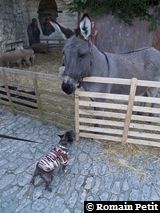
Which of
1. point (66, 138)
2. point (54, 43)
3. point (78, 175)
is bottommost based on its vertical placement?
point (78, 175)

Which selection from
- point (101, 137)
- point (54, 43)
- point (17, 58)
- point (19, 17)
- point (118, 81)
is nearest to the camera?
point (118, 81)

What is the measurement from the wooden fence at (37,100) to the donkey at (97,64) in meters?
0.88

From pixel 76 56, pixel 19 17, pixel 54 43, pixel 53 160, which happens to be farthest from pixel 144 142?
pixel 19 17

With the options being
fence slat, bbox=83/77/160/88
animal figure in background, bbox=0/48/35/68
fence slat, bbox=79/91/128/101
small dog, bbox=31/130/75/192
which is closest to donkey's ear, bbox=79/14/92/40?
fence slat, bbox=83/77/160/88

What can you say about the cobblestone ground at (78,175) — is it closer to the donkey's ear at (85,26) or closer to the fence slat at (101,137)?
the fence slat at (101,137)

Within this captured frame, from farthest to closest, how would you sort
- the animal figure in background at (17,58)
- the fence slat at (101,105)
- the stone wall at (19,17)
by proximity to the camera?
the stone wall at (19,17)
the animal figure in background at (17,58)
the fence slat at (101,105)

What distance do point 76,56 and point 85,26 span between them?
1.49 feet

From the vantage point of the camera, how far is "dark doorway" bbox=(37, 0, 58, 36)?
11.1m

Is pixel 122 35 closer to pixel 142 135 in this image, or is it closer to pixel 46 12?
pixel 142 135

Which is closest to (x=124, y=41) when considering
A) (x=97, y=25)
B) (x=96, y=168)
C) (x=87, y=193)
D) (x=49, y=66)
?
(x=97, y=25)

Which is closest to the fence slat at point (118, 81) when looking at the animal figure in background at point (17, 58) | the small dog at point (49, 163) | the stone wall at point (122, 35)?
the small dog at point (49, 163)

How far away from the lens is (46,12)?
11.3 meters

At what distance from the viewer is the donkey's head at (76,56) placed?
10.9 feet

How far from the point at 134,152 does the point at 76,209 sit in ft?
5.51
